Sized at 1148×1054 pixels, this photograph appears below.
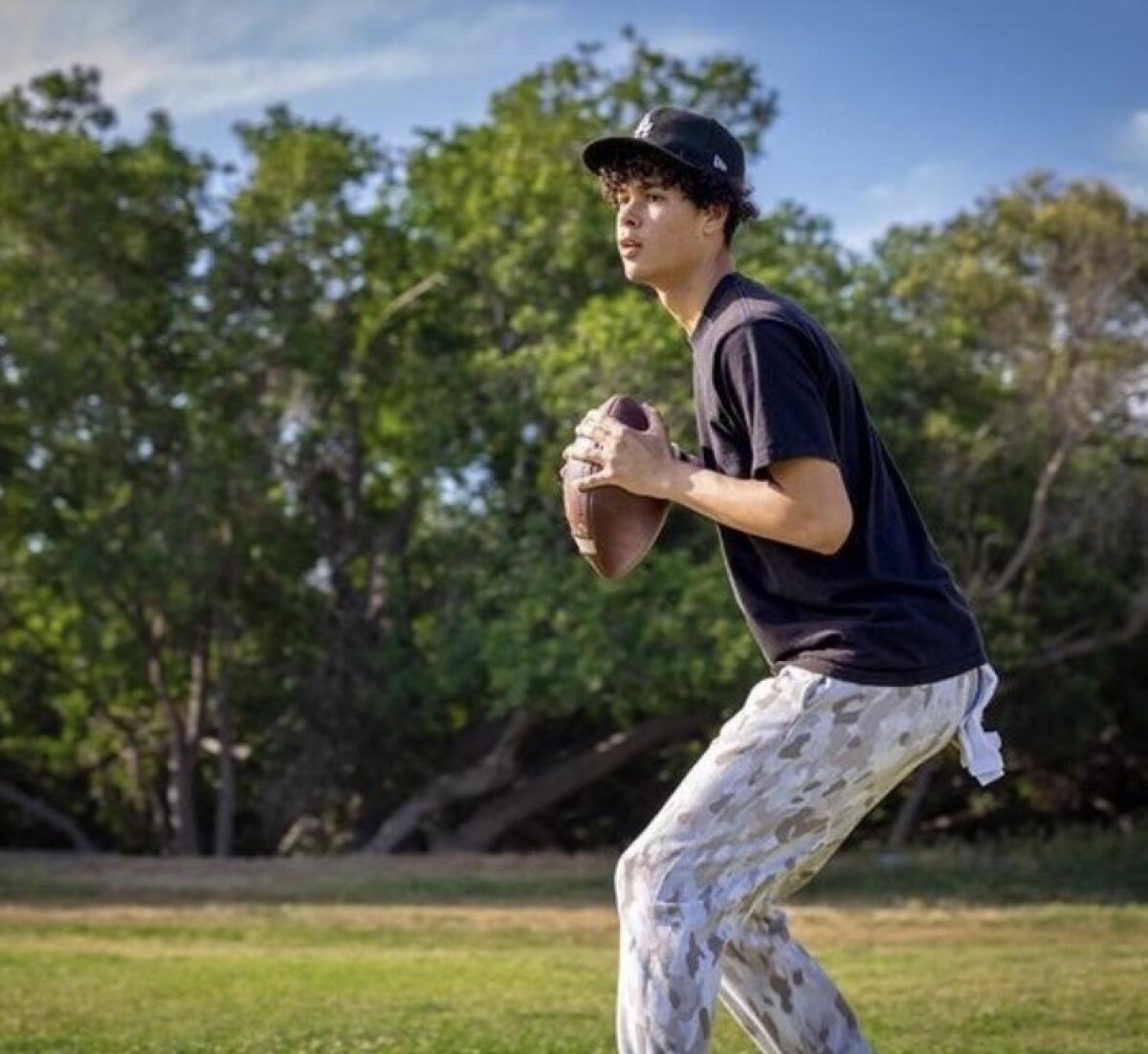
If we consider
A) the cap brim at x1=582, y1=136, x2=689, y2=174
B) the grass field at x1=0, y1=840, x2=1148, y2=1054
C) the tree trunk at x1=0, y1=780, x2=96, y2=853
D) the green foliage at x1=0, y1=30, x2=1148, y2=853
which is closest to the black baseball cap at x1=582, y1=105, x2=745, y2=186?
the cap brim at x1=582, y1=136, x2=689, y2=174

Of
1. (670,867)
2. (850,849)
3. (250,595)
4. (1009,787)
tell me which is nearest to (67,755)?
(250,595)

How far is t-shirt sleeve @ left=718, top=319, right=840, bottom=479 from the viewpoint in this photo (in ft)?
14.9

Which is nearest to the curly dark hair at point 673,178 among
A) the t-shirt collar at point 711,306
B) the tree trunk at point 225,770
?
the t-shirt collar at point 711,306

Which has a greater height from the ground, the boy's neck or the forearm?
the boy's neck

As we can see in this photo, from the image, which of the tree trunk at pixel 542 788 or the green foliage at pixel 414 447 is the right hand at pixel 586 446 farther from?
the tree trunk at pixel 542 788

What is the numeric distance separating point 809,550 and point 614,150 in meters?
0.96

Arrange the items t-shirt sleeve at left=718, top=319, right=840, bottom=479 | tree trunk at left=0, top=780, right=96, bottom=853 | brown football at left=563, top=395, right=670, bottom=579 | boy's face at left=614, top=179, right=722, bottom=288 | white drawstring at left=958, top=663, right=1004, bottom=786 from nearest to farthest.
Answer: t-shirt sleeve at left=718, top=319, right=840, bottom=479 < white drawstring at left=958, top=663, right=1004, bottom=786 < boy's face at left=614, top=179, right=722, bottom=288 < brown football at left=563, top=395, right=670, bottom=579 < tree trunk at left=0, top=780, right=96, bottom=853

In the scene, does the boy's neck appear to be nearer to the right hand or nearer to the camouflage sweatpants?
the right hand

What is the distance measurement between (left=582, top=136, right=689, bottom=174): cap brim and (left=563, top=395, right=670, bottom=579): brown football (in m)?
0.52

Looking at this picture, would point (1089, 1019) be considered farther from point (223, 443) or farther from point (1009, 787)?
point (1009, 787)

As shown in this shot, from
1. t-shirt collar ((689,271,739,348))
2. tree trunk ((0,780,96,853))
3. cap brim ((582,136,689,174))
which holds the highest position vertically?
cap brim ((582,136,689,174))

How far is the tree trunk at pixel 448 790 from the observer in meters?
29.0

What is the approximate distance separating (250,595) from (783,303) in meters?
25.2

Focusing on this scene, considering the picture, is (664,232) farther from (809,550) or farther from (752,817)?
(752,817)
